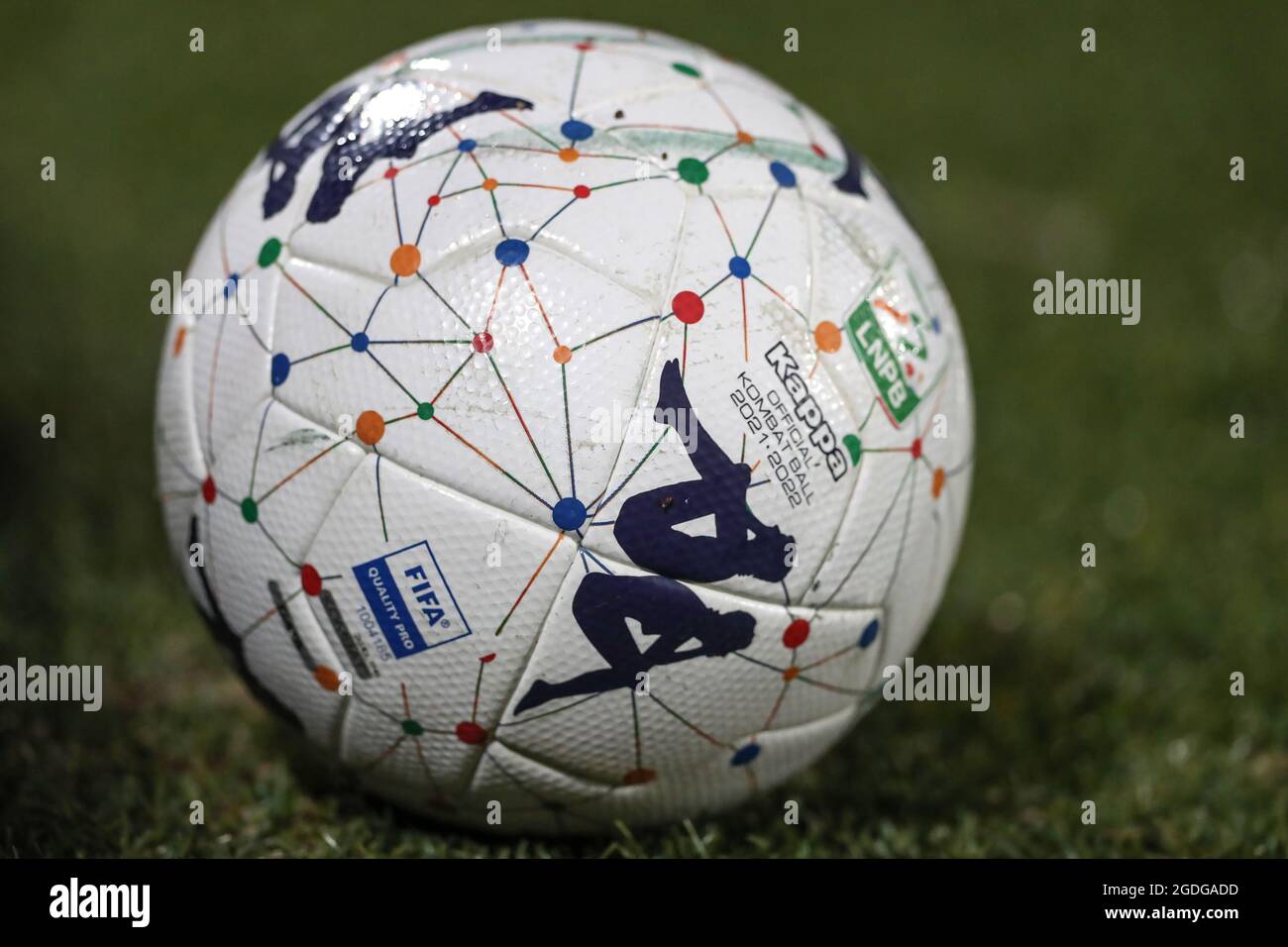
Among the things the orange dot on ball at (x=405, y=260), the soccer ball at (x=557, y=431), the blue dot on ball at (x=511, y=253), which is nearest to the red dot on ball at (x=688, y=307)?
the soccer ball at (x=557, y=431)

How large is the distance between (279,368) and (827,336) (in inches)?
42.0

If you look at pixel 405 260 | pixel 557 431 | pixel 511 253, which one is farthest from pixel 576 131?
pixel 557 431

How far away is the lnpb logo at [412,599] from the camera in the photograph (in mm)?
2604

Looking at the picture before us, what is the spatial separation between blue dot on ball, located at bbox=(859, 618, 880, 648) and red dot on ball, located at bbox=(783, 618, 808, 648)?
18cm

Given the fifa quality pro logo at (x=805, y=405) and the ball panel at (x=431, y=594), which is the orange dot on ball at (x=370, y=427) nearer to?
the ball panel at (x=431, y=594)

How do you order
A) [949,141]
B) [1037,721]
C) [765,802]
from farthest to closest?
[949,141] → [1037,721] → [765,802]

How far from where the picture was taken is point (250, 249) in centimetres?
286

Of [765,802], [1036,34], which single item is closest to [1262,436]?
[765,802]

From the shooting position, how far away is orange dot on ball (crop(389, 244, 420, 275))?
8.71 feet

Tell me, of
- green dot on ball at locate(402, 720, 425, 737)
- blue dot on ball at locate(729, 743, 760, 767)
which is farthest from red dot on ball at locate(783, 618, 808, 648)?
green dot on ball at locate(402, 720, 425, 737)

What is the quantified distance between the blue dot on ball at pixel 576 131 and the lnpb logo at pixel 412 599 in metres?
0.85

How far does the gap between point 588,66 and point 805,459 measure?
964 millimetres

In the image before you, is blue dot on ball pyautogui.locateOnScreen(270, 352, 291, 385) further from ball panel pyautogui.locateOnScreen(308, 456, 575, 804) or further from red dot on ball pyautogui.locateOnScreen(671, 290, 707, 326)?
red dot on ball pyautogui.locateOnScreen(671, 290, 707, 326)

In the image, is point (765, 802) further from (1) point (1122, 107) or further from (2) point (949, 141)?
(1) point (1122, 107)
